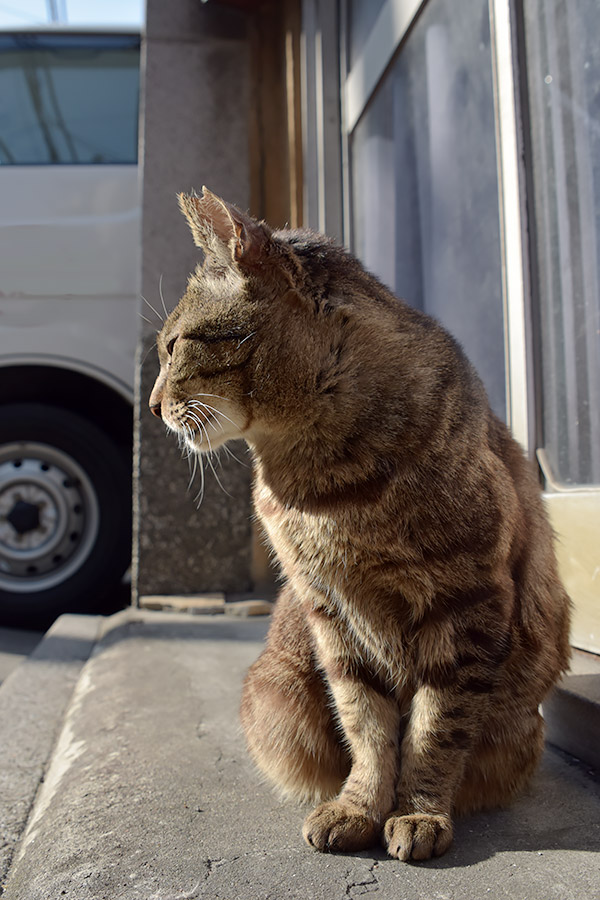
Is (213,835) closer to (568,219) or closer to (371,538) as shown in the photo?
(371,538)

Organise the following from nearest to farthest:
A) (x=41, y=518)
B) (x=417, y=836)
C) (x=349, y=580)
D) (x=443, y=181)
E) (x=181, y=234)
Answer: (x=417, y=836)
(x=349, y=580)
(x=443, y=181)
(x=181, y=234)
(x=41, y=518)

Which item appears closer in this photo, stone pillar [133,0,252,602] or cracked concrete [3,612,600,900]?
cracked concrete [3,612,600,900]

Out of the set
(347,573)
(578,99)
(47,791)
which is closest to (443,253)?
(578,99)

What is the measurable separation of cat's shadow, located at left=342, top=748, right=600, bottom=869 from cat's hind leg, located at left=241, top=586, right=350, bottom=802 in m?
0.24

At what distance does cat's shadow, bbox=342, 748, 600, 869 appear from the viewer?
1174mm

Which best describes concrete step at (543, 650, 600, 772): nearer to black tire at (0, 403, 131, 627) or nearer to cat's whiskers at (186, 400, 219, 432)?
cat's whiskers at (186, 400, 219, 432)

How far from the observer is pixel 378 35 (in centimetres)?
303

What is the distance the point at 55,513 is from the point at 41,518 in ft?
0.22

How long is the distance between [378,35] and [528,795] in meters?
2.84

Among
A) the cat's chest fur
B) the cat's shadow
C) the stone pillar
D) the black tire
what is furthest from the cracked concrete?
the black tire

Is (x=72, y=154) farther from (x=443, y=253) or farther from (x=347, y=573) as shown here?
(x=347, y=573)

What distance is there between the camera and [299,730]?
1407 mm

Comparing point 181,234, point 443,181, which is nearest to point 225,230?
point 443,181

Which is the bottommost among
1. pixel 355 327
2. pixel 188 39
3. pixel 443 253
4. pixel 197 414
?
pixel 197 414
